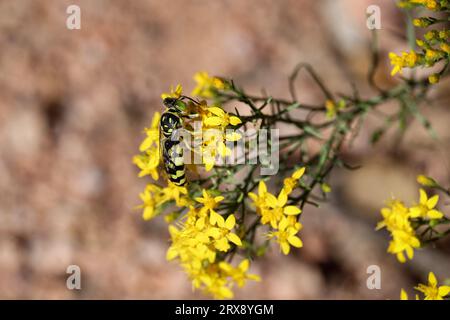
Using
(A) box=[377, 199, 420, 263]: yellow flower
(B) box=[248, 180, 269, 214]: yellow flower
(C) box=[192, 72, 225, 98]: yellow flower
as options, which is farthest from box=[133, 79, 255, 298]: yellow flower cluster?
(A) box=[377, 199, 420, 263]: yellow flower

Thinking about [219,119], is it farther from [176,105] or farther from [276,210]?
[276,210]

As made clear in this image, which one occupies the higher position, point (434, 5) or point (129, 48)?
point (129, 48)

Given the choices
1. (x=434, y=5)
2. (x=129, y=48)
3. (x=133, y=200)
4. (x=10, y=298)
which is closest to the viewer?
(x=434, y=5)

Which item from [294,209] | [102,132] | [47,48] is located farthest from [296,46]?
[294,209]

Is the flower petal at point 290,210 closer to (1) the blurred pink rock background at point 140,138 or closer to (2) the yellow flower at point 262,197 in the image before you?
(2) the yellow flower at point 262,197

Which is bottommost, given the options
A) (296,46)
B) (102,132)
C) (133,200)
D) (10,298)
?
(10,298)

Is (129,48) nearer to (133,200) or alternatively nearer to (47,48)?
(47,48)
